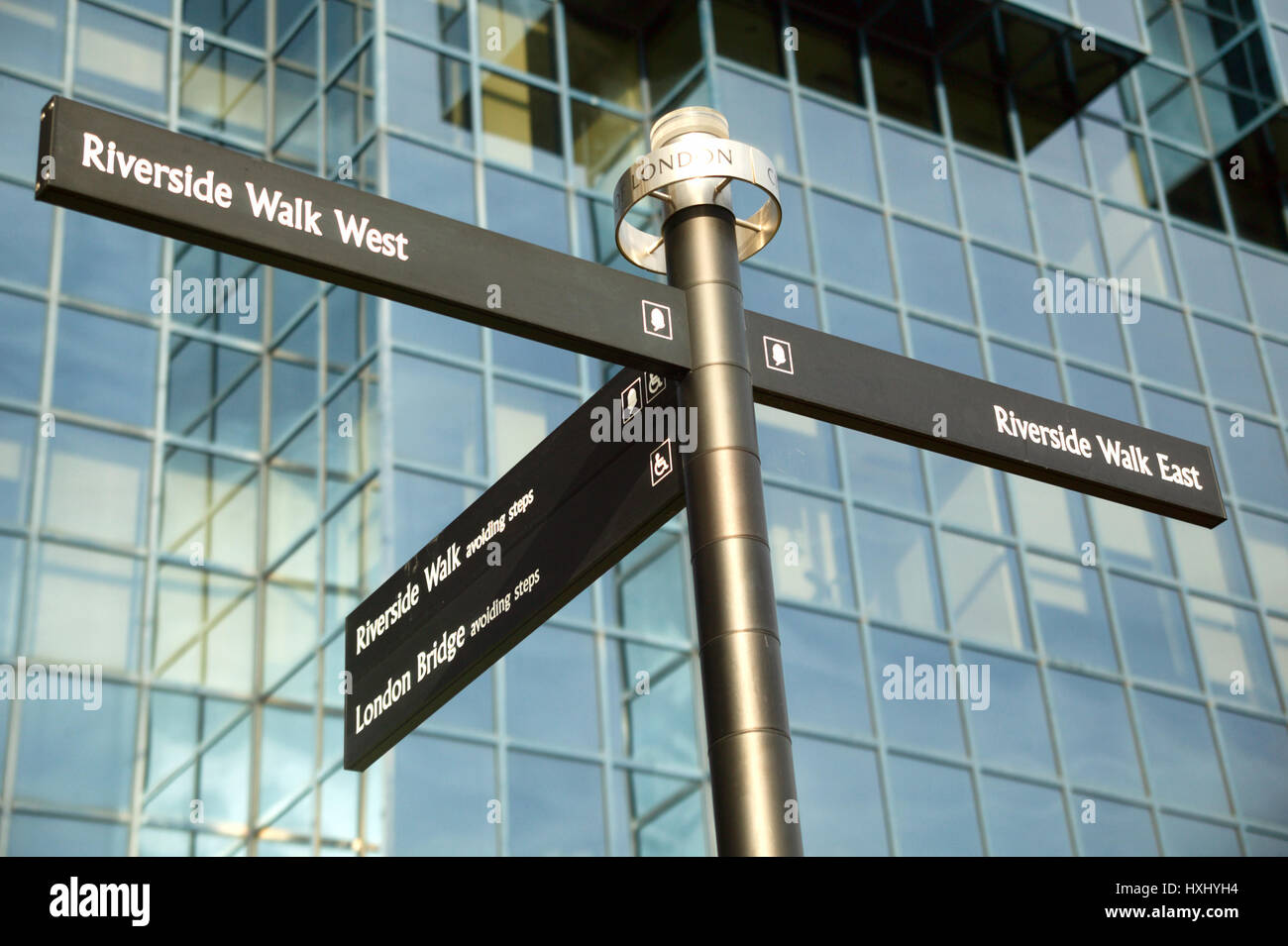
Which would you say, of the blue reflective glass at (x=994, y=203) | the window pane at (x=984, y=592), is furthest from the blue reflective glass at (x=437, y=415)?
the blue reflective glass at (x=994, y=203)

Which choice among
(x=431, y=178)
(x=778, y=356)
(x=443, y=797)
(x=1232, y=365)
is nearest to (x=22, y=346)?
(x=431, y=178)

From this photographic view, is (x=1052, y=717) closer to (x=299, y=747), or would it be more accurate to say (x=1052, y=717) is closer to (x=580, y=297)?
(x=299, y=747)

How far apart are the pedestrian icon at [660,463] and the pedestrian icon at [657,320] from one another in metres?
0.33

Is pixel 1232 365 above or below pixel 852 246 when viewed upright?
below

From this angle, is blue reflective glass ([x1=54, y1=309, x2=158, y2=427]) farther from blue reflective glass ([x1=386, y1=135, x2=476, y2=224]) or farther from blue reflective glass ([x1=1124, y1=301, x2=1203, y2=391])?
blue reflective glass ([x1=1124, y1=301, x2=1203, y2=391])

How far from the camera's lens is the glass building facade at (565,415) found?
56.5ft

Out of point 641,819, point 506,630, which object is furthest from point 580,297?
point 641,819

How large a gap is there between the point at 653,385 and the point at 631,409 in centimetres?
10

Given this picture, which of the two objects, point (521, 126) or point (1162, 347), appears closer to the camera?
point (521, 126)

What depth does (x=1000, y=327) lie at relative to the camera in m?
21.9

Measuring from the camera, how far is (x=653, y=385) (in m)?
5.40

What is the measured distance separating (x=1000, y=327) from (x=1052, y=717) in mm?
5164

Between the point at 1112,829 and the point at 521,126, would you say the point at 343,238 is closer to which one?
the point at 521,126

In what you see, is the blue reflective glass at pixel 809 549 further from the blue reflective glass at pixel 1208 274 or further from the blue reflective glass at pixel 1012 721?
the blue reflective glass at pixel 1208 274
